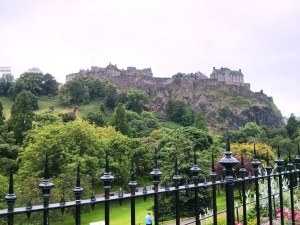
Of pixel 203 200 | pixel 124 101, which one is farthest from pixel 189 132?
pixel 124 101

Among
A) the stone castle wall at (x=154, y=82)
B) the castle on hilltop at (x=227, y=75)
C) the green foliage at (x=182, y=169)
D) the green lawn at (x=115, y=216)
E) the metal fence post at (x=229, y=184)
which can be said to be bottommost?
the green lawn at (x=115, y=216)

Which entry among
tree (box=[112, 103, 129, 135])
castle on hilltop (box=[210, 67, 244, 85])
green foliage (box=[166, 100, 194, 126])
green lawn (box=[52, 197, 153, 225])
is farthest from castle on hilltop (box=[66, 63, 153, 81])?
green lawn (box=[52, 197, 153, 225])

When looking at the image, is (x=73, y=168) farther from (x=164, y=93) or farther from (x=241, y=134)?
(x=164, y=93)

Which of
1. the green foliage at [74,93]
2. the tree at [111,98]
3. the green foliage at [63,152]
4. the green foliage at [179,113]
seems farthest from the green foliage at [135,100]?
the green foliage at [63,152]

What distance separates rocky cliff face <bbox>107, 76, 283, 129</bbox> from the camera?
10038 cm

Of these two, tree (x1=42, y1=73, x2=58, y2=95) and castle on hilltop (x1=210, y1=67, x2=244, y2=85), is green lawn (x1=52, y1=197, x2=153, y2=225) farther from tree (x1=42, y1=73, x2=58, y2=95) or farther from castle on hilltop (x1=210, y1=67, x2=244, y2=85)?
castle on hilltop (x1=210, y1=67, x2=244, y2=85)

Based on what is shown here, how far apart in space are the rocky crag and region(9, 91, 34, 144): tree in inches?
1952

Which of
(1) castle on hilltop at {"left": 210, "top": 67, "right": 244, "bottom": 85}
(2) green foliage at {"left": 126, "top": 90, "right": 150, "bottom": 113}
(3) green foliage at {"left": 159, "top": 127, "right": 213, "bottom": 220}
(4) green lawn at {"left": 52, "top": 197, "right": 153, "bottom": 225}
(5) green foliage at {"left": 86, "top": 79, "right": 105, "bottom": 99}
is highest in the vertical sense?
→ (1) castle on hilltop at {"left": 210, "top": 67, "right": 244, "bottom": 85}

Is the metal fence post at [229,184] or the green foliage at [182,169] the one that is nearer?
the metal fence post at [229,184]

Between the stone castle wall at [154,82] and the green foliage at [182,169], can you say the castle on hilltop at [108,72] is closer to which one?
the stone castle wall at [154,82]

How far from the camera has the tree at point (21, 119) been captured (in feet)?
155

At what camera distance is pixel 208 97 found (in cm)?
10275

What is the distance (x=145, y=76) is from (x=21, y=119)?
6061 centimetres

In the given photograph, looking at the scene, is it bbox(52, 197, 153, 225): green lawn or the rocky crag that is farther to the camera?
the rocky crag
